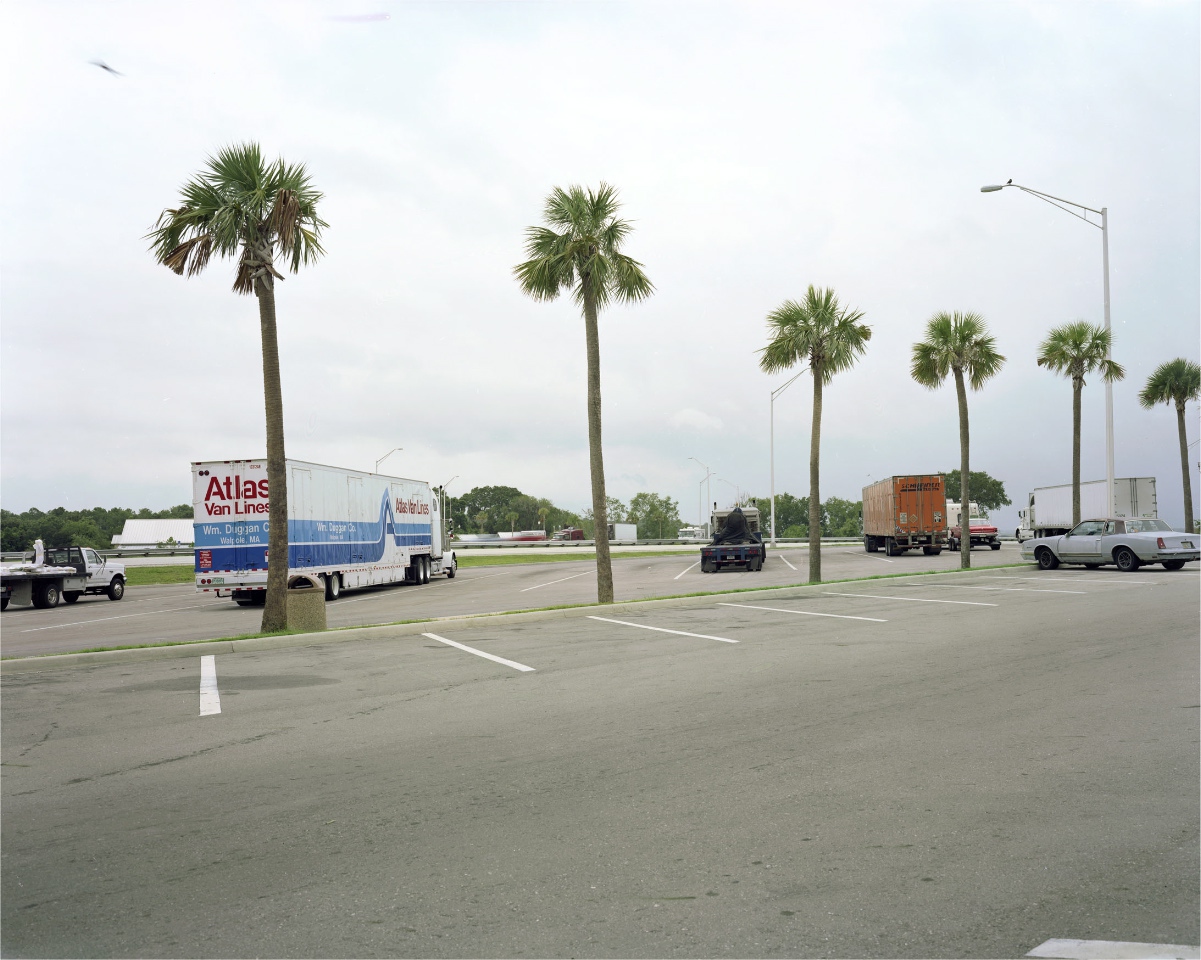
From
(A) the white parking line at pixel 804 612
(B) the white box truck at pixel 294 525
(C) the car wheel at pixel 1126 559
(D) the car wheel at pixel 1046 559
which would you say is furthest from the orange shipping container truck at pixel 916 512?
(A) the white parking line at pixel 804 612

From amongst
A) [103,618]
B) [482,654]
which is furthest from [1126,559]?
[103,618]

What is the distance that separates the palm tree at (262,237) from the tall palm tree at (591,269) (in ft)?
17.4

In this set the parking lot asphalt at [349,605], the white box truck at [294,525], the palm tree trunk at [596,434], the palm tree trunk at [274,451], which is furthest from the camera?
the white box truck at [294,525]

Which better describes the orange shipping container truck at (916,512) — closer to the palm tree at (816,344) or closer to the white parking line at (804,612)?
the palm tree at (816,344)

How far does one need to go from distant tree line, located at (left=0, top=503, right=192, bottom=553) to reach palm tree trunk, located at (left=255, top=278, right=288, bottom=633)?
67.3 m

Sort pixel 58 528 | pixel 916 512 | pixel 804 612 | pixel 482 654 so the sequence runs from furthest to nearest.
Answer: pixel 58 528 < pixel 916 512 < pixel 804 612 < pixel 482 654

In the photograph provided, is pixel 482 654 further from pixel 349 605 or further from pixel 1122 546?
pixel 1122 546

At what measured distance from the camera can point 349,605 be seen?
24484 mm

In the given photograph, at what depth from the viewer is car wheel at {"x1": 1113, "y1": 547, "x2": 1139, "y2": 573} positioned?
86.3ft

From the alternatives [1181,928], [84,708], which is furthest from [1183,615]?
[84,708]

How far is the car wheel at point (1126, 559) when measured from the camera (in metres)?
26.3

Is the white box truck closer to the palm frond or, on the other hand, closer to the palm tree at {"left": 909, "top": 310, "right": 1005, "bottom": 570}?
the palm tree at {"left": 909, "top": 310, "right": 1005, "bottom": 570}

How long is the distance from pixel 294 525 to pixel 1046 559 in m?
22.5

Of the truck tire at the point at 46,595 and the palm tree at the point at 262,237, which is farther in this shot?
→ the truck tire at the point at 46,595
